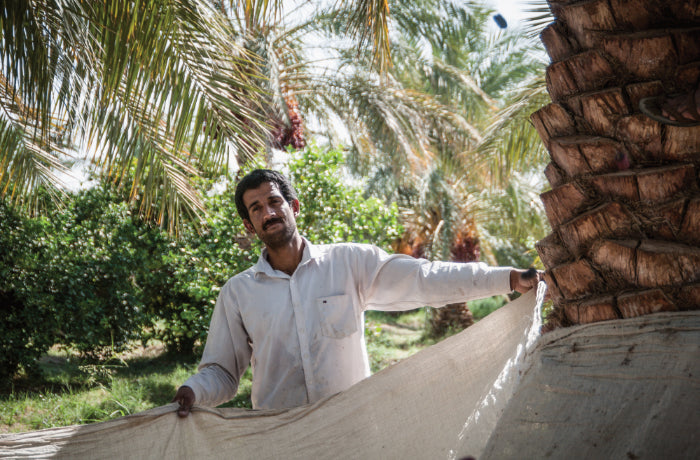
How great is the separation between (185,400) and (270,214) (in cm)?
98

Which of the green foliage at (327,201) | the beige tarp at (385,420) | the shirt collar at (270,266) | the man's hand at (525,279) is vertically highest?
the green foliage at (327,201)

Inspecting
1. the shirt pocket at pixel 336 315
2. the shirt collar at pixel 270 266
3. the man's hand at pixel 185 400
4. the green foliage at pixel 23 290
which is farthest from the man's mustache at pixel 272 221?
the green foliage at pixel 23 290

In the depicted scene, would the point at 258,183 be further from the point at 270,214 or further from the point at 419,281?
the point at 419,281

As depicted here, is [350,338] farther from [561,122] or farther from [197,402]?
[561,122]

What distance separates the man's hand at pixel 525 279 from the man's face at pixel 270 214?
1.13m

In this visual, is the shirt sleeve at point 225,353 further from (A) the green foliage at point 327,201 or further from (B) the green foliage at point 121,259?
(A) the green foliage at point 327,201

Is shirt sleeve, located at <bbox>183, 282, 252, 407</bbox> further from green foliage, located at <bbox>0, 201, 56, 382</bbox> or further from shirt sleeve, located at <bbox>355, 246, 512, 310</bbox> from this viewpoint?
green foliage, located at <bbox>0, 201, 56, 382</bbox>

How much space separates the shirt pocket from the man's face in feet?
1.28

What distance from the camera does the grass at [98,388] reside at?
6566 millimetres

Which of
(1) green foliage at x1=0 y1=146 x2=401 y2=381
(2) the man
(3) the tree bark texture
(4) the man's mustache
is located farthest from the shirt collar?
(1) green foliage at x1=0 y1=146 x2=401 y2=381

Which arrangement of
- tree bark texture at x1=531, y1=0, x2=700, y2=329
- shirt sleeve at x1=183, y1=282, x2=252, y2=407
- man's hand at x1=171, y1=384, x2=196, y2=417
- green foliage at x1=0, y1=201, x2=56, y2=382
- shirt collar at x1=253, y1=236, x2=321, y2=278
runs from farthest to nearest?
green foliage at x1=0, y1=201, x2=56, y2=382 < shirt collar at x1=253, y1=236, x2=321, y2=278 < shirt sleeve at x1=183, y1=282, x2=252, y2=407 < man's hand at x1=171, y1=384, x2=196, y2=417 < tree bark texture at x1=531, y1=0, x2=700, y2=329

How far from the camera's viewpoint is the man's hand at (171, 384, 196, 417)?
242 cm

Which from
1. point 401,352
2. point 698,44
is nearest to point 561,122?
point 698,44

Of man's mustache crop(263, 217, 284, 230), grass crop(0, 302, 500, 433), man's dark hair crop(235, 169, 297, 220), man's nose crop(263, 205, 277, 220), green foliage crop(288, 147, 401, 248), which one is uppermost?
green foliage crop(288, 147, 401, 248)
